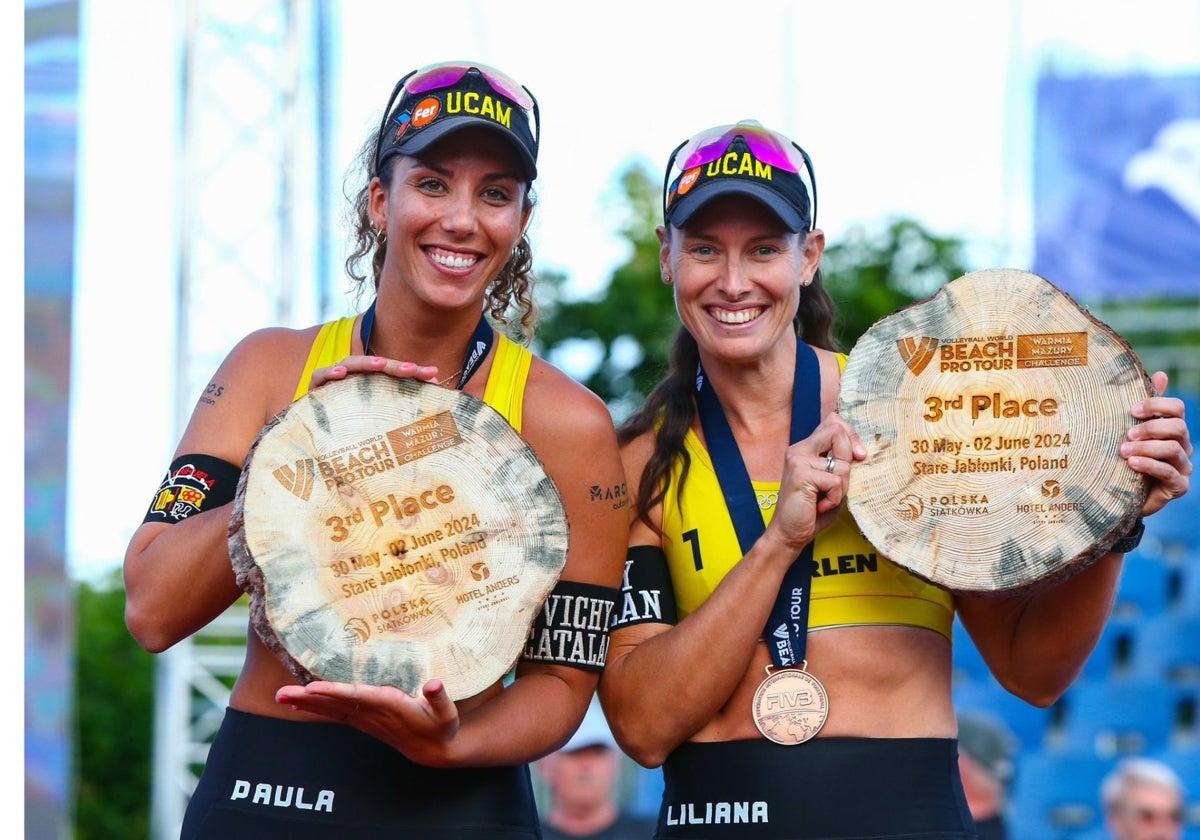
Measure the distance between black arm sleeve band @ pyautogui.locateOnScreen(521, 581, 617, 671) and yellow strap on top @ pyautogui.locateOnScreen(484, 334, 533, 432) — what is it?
33cm

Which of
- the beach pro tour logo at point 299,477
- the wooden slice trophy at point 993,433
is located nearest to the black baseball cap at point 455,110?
the beach pro tour logo at point 299,477

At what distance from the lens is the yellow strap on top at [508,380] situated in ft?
9.37

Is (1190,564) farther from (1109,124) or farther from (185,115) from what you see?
(185,115)

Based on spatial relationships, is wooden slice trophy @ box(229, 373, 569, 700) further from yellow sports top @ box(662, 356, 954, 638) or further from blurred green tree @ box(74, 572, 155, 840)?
blurred green tree @ box(74, 572, 155, 840)

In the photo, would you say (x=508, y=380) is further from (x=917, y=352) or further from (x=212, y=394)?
(x=917, y=352)

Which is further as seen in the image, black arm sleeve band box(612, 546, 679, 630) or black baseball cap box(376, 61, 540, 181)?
black arm sleeve band box(612, 546, 679, 630)

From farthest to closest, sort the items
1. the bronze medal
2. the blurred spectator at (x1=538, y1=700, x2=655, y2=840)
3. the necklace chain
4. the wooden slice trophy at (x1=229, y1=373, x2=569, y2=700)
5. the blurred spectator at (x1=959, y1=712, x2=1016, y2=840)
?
1. the blurred spectator at (x1=538, y1=700, x2=655, y2=840)
2. the blurred spectator at (x1=959, y1=712, x2=1016, y2=840)
3. the necklace chain
4. the bronze medal
5. the wooden slice trophy at (x1=229, y1=373, x2=569, y2=700)

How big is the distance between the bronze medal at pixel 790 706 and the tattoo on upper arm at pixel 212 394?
116cm

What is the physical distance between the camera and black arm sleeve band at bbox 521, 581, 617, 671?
282 cm

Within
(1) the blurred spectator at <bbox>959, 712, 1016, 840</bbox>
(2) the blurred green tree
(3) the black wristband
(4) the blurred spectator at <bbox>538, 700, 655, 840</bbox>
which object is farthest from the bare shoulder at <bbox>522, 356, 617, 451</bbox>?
(2) the blurred green tree

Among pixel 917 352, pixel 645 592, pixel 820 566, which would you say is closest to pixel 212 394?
pixel 645 592

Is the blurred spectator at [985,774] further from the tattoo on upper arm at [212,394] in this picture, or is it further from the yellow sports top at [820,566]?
the tattoo on upper arm at [212,394]

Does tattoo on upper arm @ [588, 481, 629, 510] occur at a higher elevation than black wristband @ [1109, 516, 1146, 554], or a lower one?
higher

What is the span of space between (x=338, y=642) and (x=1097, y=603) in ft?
4.63
